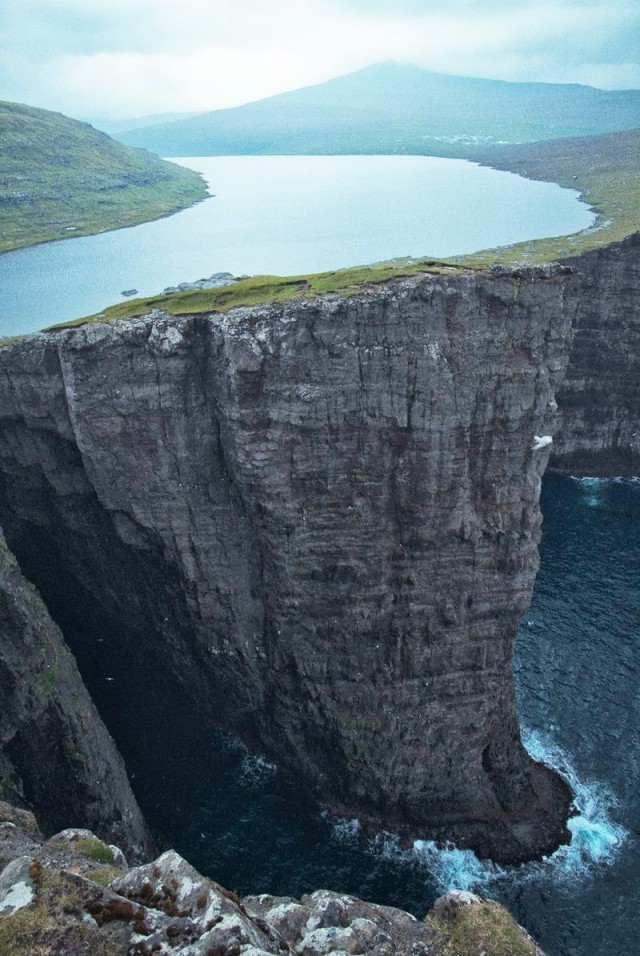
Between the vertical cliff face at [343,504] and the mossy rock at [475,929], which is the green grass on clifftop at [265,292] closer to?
the vertical cliff face at [343,504]

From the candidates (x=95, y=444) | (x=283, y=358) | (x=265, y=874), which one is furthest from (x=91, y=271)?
(x=265, y=874)

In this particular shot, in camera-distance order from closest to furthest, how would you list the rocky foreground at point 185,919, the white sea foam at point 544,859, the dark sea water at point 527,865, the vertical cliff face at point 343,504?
1. the rocky foreground at point 185,919
2. the vertical cliff face at point 343,504
3. the dark sea water at point 527,865
4. the white sea foam at point 544,859

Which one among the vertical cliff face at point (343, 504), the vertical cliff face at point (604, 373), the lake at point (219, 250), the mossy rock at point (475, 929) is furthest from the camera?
the lake at point (219, 250)

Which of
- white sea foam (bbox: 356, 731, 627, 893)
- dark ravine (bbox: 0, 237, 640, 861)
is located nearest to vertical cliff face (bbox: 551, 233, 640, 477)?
dark ravine (bbox: 0, 237, 640, 861)

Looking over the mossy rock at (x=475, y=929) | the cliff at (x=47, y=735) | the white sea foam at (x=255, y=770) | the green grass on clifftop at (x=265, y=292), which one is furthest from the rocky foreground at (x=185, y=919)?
the green grass on clifftop at (x=265, y=292)

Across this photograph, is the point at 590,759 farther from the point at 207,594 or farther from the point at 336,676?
the point at 207,594

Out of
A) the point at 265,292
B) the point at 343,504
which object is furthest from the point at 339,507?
the point at 265,292

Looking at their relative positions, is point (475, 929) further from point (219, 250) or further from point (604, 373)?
point (219, 250)
